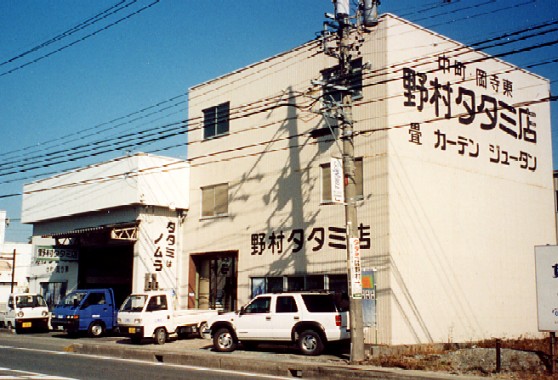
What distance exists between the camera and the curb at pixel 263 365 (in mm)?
14922

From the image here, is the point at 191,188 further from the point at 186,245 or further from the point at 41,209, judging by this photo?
the point at 41,209

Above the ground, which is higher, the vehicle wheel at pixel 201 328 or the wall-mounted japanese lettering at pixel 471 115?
the wall-mounted japanese lettering at pixel 471 115

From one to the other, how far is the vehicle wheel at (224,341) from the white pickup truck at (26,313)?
44.6ft

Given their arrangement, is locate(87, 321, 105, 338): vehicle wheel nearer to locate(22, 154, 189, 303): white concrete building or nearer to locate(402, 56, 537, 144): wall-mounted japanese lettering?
locate(22, 154, 189, 303): white concrete building

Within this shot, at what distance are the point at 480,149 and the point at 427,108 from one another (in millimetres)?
3286

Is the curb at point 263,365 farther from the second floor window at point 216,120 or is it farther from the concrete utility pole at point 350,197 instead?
the second floor window at point 216,120

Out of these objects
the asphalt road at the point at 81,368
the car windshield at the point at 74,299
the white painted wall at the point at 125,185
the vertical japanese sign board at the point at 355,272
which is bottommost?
the asphalt road at the point at 81,368

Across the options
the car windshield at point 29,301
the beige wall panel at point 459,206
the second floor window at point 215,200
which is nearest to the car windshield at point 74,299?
the car windshield at point 29,301

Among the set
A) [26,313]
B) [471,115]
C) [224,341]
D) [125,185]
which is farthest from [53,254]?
[471,115]

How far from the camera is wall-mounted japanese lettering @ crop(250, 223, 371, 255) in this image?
21.7 metres

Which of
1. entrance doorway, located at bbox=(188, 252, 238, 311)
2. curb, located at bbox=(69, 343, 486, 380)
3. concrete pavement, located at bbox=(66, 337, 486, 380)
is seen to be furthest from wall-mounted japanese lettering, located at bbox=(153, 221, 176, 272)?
curb, located at bbox=(69, 343, 486, 380)

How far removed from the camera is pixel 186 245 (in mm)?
29125

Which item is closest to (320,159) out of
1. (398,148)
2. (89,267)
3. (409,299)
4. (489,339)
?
(398,148)

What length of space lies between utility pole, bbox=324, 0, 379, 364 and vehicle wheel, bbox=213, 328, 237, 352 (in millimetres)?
4764
